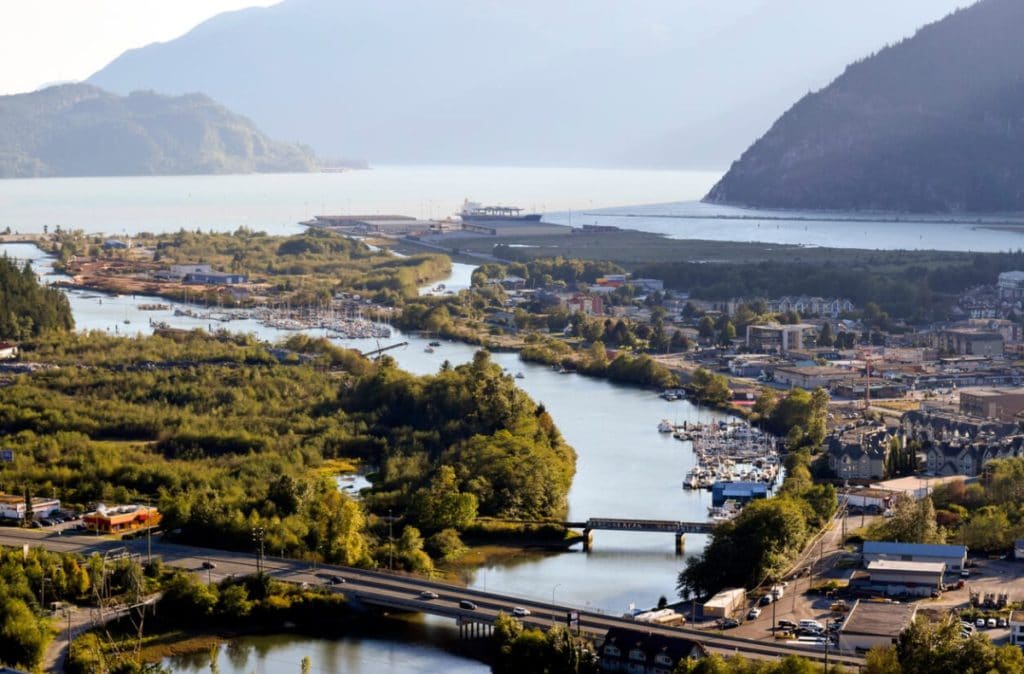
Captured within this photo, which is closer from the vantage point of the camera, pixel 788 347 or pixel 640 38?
pixel 788 347

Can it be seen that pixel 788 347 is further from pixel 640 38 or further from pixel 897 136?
→ pixel 640 38

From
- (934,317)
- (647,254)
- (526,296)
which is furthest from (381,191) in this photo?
(934,317)

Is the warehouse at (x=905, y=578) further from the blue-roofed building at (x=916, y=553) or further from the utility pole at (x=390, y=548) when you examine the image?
the utility pole at (x=390, y=548)

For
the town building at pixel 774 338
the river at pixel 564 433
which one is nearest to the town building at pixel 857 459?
the river at pixel 564 433

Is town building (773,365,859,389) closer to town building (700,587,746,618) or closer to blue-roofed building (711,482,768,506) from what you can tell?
blue-roofed building (711,482,768,506)

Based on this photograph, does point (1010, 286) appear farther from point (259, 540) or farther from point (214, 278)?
point (259, 540)

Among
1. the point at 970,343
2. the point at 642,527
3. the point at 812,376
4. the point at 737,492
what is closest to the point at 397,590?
the point at 642,527
